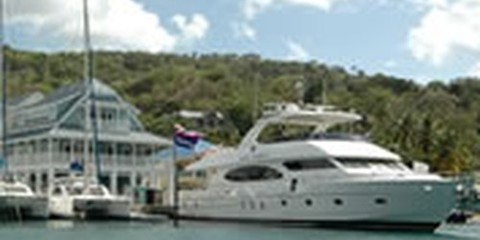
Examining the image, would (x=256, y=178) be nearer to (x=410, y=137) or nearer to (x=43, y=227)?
(x=43, y=227)

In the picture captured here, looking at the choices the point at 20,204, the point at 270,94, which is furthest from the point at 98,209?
the point at 270,94

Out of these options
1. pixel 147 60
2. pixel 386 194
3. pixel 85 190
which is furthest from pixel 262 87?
pixel 386 194

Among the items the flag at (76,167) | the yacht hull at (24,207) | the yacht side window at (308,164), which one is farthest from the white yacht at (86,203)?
the yacht side window at (308,164)

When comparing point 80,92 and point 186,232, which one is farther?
point 80,92

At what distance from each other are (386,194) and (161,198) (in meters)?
20.9

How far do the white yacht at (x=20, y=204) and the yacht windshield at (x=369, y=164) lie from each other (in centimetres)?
1497

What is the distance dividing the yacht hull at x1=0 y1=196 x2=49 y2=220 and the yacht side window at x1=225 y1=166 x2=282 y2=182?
8.98 meters

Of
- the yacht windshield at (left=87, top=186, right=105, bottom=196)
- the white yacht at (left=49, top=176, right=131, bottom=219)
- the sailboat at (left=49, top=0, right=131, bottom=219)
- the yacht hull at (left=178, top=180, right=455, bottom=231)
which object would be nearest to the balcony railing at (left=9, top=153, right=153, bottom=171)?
the sailboat at (left=49, top=0, right=131, bottom=219)

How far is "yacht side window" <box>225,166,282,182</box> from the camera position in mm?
40125

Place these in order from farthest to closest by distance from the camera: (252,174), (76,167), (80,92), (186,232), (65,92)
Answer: (65,92) → (80,92) → (76,167) → (252,174) → (186,232)

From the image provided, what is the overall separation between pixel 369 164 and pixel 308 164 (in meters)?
2.57

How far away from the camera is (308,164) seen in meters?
38.7

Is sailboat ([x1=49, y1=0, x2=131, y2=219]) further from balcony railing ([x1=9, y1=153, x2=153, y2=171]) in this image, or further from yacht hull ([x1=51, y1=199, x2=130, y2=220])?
balcony railing ([x1=9, y1=153, x2=153, y2=171])

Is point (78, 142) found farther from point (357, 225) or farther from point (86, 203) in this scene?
point (357, 225)
